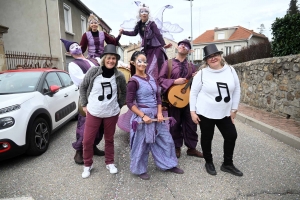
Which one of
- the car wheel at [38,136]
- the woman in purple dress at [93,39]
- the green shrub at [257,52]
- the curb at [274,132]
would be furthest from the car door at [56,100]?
the green shrub at [257,52]

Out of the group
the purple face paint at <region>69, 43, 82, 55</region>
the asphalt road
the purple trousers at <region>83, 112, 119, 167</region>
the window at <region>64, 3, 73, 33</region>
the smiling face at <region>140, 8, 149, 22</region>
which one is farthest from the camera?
the window at <region>64, 3, 73, 33</region>

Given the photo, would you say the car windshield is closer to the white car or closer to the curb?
the white car

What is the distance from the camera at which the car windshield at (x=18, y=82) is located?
376cm

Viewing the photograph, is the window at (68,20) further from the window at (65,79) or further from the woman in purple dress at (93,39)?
the woman in purple dress at (93,39)

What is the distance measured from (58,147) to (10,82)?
→ 5.07ft

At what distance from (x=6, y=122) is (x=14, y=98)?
0.51m

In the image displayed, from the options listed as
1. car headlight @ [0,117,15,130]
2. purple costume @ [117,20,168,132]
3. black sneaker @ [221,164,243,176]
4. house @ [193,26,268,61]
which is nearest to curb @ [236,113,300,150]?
black sneaker @ [221,164,243,176]

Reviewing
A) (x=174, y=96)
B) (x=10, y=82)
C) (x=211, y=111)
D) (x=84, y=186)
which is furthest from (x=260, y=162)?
(x=10, y=82)

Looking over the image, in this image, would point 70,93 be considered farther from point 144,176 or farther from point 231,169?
point 231,169

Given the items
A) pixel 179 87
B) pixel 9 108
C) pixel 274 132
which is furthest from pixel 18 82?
pixel 274 132

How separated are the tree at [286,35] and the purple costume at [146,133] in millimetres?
5203

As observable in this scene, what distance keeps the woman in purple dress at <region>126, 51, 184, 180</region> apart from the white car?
5.51 feet

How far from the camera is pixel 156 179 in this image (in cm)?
279

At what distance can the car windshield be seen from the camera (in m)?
3.76
